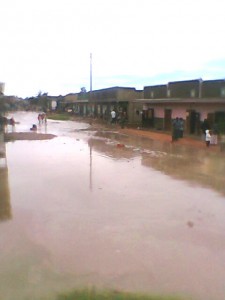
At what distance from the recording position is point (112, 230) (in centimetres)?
739

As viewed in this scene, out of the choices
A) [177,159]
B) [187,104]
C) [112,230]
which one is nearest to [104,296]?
[112,230]

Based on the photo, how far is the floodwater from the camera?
212 inches

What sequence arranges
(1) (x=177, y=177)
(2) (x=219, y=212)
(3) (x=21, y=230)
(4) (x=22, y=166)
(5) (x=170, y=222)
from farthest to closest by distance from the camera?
(4) (x=22, y=166), (1) (x=177, y=177), (2) (x=219, y=212), (5) (x=170, y=222), (3) (x=21, y=230)

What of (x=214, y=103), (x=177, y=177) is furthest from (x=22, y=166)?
(x=214, y=103)

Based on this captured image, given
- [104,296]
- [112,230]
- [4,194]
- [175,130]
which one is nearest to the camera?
[104,296]

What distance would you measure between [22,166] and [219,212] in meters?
8.46

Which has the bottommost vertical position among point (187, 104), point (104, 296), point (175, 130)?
point (104, 296)

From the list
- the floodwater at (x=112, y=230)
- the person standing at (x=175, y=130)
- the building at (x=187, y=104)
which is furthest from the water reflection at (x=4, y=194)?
the building at (x=187, y=104)

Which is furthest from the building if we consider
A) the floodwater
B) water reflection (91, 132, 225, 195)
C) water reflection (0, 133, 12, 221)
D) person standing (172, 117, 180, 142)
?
water reflection (0, 133, 12, 221)

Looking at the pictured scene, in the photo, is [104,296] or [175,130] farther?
[175,130]

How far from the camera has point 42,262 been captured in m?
5.93

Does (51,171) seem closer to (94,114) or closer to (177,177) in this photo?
(177,177)

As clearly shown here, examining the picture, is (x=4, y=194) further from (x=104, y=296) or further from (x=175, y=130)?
(x=175, y=130)

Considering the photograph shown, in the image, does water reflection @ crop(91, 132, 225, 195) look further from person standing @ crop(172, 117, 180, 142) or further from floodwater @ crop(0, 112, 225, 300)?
person standing @ crop(172, 117, 180, 142)
